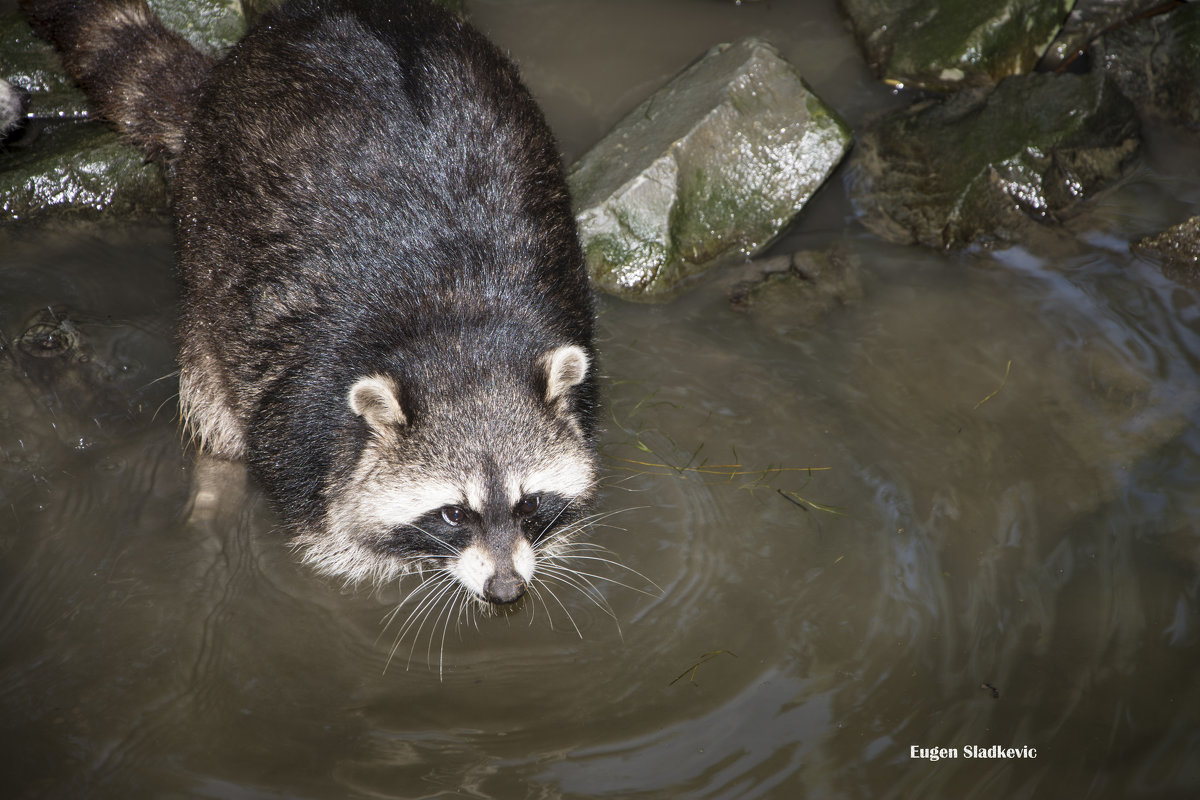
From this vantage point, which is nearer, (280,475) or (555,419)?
(555,419)

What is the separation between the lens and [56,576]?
4168 millimetres

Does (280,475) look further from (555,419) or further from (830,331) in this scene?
(830,331)

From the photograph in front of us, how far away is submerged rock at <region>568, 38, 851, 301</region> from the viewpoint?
5.48 metres

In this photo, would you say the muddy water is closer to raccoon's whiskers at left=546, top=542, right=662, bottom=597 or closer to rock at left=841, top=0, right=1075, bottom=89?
raccoon's whiskers at left=546, top=542, right=662, bottom=597

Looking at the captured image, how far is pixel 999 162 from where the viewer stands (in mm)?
5641

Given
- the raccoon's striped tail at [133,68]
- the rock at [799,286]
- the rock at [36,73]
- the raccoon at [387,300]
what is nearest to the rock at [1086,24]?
the rock at [799,286]

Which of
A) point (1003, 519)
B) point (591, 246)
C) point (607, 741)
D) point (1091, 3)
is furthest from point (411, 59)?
point (1091, 3)

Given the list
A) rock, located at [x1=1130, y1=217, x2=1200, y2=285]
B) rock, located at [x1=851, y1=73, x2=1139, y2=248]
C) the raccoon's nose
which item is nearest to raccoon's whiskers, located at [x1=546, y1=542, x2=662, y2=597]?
the raccoon's nose

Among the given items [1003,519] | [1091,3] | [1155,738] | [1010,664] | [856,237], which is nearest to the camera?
[1155,738]

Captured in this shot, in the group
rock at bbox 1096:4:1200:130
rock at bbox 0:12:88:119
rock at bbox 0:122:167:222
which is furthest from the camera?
rock at bbox 1096:4:1200:130

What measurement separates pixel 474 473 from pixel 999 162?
12.6 feet

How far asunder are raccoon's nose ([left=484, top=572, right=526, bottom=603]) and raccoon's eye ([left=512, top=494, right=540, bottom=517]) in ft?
0.81

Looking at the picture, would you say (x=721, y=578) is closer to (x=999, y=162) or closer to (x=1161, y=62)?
(x=999, y=162)

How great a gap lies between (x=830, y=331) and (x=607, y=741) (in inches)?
102
